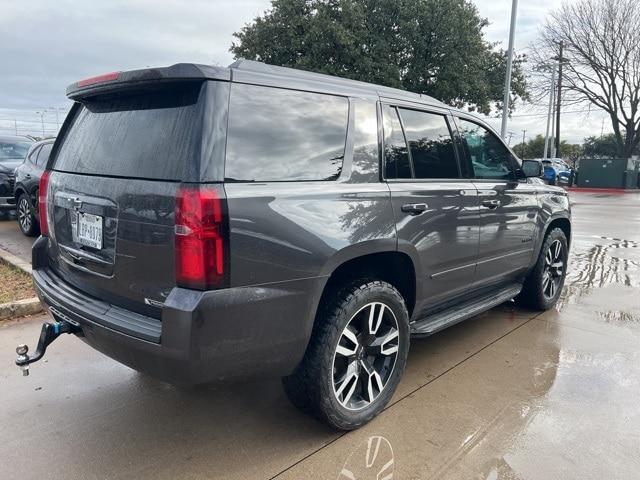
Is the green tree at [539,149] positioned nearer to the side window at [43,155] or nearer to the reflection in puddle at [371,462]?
the side window at [43,155]

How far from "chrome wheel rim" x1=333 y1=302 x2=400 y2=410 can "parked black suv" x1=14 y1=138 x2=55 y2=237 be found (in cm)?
671

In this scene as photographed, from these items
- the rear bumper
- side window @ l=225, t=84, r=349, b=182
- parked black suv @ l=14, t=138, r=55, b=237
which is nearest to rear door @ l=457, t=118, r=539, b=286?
side window @ l=225, t=84, r=349, b=182

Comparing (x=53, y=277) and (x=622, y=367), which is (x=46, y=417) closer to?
(x=53, y=277)

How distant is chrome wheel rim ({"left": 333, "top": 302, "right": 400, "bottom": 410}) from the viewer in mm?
2793

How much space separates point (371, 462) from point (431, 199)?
5.19ft

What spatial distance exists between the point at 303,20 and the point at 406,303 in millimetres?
16077

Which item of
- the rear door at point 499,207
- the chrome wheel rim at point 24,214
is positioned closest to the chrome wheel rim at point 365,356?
the rear door at point 499,207

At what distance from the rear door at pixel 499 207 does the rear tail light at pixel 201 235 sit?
2224 millimetres

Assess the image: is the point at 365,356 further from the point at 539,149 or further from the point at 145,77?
the point at 539,149

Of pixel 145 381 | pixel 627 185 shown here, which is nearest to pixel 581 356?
pixel 145 381

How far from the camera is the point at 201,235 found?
2129mm

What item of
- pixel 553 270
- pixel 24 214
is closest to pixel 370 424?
pixel 553 270

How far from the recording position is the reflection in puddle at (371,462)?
2.47m

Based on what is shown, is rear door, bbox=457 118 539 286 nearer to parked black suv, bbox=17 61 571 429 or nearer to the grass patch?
parked black suv, bbox=17 61 571 429
